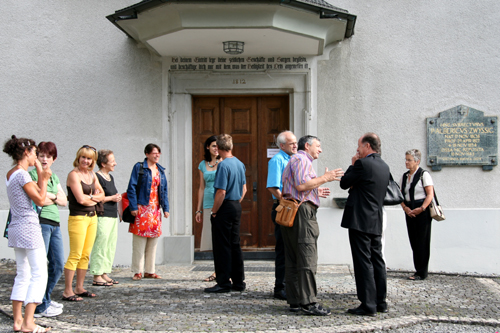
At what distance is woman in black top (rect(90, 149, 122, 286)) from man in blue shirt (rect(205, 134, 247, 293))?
1301 mm

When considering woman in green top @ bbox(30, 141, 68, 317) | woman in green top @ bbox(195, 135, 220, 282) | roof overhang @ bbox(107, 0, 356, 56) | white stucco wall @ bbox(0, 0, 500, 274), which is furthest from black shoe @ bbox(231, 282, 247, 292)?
roof overhang @ bbox(107, 0, 356, 56)

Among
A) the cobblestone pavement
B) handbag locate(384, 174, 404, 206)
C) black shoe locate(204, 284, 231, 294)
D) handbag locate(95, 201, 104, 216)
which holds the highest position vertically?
handbag locate(384, 174, 404, 206)

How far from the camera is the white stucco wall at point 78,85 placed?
753 cm

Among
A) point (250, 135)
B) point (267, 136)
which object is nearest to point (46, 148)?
point (250, 135)

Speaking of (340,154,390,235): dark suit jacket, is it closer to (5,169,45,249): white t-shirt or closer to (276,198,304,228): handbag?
(276,198,304,228): handbag

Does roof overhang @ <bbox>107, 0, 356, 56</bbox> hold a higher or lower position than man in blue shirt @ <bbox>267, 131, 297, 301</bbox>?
higher

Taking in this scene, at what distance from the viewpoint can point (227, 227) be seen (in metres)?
5.41

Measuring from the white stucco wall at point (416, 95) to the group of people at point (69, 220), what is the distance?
107 inches

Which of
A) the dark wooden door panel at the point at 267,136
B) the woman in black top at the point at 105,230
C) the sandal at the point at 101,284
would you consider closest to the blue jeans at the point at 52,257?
the woman in black top at the point at 105,230

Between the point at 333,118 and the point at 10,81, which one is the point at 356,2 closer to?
the point at 333,118

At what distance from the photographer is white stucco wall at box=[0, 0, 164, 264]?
7531 millimetres

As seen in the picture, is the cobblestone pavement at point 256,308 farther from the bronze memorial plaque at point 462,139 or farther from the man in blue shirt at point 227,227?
the bronze memorial plaque at point 462,139

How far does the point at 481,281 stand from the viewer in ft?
21.3

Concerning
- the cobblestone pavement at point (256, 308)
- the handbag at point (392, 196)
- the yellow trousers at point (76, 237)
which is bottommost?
the cobblestone pavement at point (256, 308)
